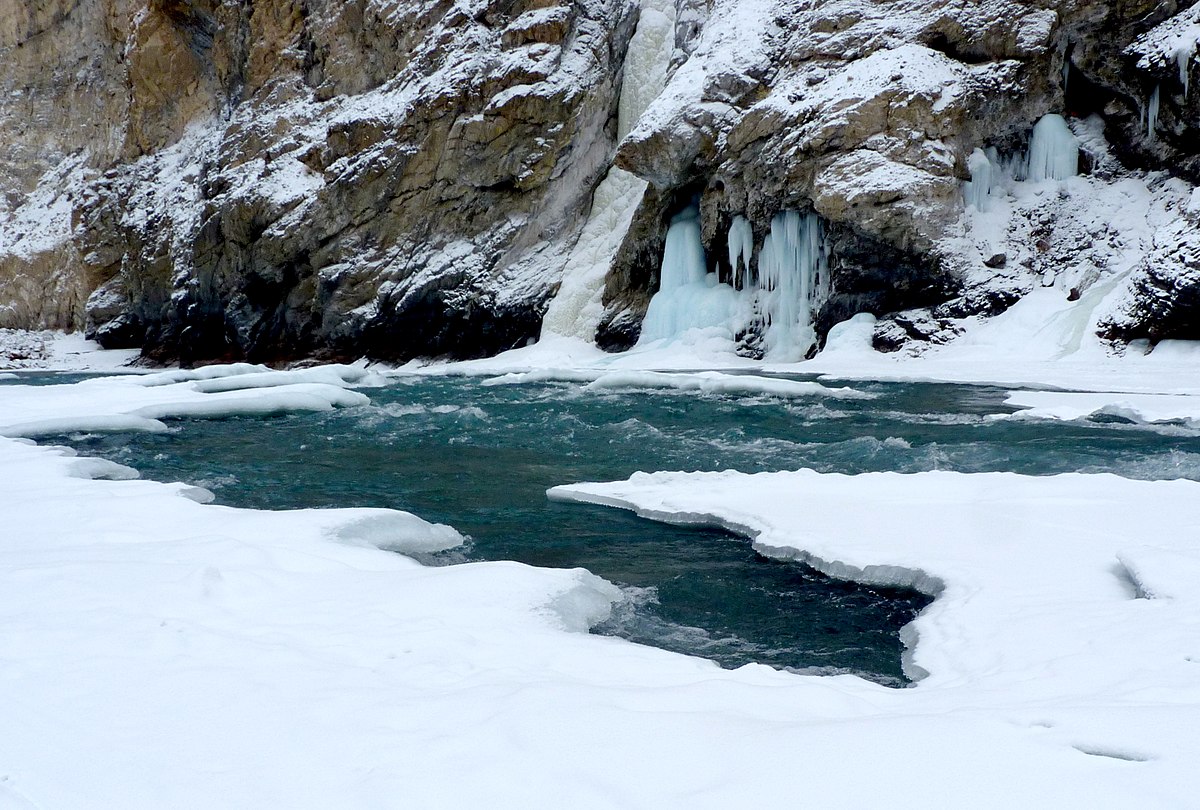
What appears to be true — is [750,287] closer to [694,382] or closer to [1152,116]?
[694,382]

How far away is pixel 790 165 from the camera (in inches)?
879

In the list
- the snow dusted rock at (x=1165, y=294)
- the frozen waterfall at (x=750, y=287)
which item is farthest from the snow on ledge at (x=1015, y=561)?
the frozen waterfall at (x=750, y=287)

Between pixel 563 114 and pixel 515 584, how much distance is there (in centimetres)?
2742

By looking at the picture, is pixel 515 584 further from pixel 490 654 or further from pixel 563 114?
pixel 563 114

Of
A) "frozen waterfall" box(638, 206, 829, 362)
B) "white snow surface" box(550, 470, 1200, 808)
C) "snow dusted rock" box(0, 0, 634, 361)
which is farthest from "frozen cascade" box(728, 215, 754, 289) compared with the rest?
"white snow surface" box(550, 470, 1200, 808)

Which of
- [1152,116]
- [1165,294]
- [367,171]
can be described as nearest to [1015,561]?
[1165,294]

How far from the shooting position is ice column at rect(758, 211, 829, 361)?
22.8 meters

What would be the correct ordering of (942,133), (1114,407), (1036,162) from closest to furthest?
(1114,407), (942,133), (1036,162)

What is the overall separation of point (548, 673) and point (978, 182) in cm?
2221

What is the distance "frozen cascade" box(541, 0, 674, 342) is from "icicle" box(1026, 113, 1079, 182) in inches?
493

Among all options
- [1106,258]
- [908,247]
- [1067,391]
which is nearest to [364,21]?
[908,247]

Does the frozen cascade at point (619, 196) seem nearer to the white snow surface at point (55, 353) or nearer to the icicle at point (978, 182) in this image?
the icicle at point (978, 182)

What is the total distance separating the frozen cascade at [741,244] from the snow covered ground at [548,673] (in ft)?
59.4

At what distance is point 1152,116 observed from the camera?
20391 mm
